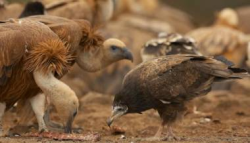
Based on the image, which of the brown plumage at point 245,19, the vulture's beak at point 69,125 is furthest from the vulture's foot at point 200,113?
the brown plumage at point 245,19

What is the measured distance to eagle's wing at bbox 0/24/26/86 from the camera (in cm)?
847

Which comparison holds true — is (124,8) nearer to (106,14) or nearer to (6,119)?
(106,14)

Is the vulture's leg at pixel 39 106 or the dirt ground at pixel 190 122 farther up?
the vulture's leg at pixel 39 106

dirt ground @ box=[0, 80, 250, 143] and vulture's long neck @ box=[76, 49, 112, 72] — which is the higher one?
vulture's long neck @ box=[76, 49, 112, 72]

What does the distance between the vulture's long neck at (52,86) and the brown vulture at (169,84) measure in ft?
1.96

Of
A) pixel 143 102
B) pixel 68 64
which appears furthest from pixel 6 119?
pixel 143 102

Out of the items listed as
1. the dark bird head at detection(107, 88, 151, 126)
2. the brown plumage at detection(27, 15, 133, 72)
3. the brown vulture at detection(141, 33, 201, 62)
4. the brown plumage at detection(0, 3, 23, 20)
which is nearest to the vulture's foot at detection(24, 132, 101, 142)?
the dark bird head at detection(107, 88, 151, 126)

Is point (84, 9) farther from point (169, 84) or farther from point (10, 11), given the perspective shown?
point (169, 84)

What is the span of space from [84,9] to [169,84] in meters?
5.38

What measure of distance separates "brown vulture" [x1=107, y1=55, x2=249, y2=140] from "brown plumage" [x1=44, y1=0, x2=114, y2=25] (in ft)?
15.1

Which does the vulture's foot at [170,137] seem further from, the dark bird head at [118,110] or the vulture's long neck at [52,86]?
the vulture's long neck at [52,86]

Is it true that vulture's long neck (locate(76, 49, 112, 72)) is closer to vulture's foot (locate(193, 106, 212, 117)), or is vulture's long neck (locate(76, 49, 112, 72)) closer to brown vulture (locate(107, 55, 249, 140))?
brown vulture (locate(107, 55, 249, 140))

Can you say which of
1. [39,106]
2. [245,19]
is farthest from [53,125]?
[245,19]

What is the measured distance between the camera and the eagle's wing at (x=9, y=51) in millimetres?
8469
